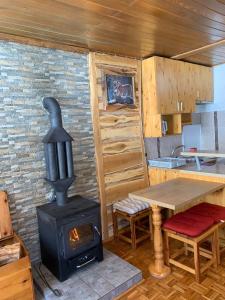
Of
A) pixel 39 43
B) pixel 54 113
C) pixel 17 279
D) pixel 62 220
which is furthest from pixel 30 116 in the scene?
pixel 17 279

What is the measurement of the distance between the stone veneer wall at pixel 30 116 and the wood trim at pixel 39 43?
0.04 meters

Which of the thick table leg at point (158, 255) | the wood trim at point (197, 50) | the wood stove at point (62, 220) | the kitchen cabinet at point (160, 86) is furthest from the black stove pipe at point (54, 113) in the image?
the wood trim at point (197, 50)

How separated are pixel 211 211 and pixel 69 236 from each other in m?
1.41

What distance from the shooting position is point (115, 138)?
308 centimetres

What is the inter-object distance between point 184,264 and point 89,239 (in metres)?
0.99

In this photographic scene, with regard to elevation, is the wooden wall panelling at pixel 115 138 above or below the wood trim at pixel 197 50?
below

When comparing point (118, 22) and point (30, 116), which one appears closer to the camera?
point (118, 22)

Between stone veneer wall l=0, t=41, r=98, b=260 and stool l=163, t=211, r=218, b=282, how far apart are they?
1130mm

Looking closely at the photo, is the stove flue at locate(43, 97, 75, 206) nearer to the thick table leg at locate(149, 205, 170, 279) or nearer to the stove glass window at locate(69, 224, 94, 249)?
the stove glass window at locate(69, 224, 94, 249)

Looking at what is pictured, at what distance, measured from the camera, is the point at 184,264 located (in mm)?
2453

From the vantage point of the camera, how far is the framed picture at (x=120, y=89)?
2969mm

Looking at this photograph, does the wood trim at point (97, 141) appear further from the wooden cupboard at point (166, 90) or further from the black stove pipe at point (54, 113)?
the wooden cupboard at point (166, 90)

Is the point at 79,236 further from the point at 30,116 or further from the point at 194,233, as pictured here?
the point at 30,116

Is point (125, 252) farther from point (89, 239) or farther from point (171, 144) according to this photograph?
point (171, 144)
